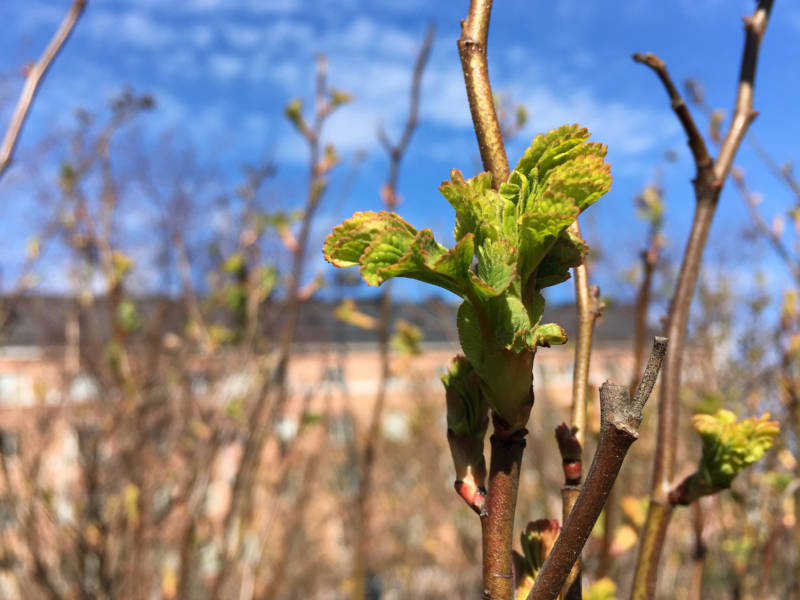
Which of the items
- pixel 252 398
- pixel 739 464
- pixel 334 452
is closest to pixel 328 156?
pixel 252 398

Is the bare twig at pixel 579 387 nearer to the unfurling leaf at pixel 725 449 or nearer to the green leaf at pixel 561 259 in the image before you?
the green leaf at pixel 561 259

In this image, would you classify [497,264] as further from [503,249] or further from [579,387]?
[579,387]

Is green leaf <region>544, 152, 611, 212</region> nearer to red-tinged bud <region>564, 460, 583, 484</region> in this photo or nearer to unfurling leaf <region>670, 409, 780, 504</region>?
red-tinged bud <region>564, 460, 583, 484</region>

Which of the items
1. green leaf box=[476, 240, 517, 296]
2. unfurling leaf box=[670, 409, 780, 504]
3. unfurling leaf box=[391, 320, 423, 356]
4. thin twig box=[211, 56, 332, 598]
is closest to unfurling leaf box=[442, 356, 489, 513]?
green leaf box=[476, 240, 517, 296]

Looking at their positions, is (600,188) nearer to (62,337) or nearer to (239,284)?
(239,284)

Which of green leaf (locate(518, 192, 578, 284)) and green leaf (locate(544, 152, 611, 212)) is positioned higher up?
green leaf (locate(544, 152, 611, 212))

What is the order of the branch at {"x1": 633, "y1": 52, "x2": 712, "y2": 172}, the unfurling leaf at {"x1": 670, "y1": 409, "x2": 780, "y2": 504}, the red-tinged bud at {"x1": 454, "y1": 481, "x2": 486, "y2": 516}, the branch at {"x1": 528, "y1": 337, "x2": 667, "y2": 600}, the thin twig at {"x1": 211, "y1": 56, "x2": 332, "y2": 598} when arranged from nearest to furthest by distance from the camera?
the branch at {"x1": 528, "y1": 337, "x2": 667, "y2": 600}
the red-tinged bud at {"x1": 454, "y1": 481, "x2": 486, "y2": 516}
the unfurling leaf at {"x1": 670, "y1": 409, "x2": 780, "y2": 504}
the branch at {"x1": 633, "y1": 52, "x2": 712, "y2": 172}
the thin twig at {"x1": 211, "y1": 56, "x2": 332, "y2": 598}
